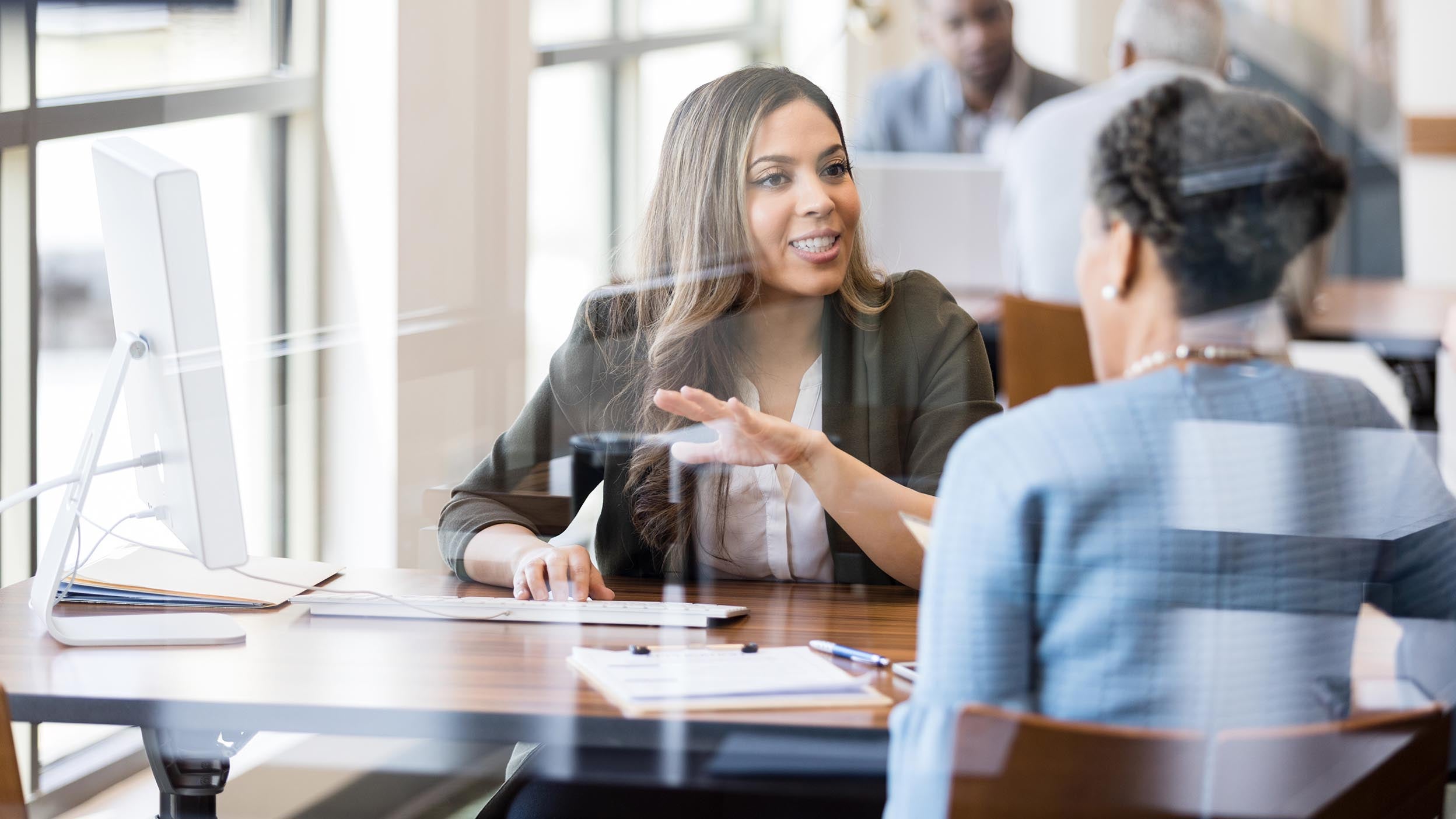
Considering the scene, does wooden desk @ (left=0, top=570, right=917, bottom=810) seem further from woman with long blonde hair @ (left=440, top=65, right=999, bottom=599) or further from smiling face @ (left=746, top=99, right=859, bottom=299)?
smiling face @ (left=746, top=99, right=859, bottom=299)

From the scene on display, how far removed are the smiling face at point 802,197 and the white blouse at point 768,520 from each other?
103mm

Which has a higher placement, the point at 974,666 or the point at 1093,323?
the point at 1093,323

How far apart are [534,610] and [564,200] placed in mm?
453

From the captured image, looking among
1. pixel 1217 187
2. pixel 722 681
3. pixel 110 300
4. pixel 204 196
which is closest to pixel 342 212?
pixel 204 196

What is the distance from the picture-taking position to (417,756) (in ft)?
4.22

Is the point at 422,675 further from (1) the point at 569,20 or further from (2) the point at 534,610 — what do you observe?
(1) the point at 569,20

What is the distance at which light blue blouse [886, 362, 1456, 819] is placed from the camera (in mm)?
842

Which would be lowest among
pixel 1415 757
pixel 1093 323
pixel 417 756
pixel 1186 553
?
pixel 417 756

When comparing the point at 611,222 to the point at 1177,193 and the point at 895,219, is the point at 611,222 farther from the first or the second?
the point at 1177,193

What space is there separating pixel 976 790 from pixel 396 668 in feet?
1.63

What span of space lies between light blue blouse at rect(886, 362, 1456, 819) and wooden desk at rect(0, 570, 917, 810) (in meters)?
0.12

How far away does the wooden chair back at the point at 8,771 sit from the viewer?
2.86 ft

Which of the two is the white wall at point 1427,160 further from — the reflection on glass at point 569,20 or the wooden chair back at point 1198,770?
the reflection on glass at point 569,20

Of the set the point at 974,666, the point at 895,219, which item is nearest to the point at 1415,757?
the point at 974,666
